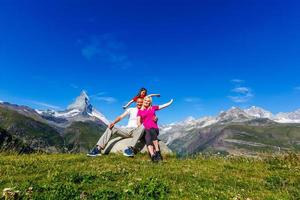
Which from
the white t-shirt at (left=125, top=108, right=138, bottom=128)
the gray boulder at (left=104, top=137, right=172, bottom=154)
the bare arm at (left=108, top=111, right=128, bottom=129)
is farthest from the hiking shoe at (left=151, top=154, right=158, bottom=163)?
the white t-shirt at (left=125, top=108, right=138, bottom=128)

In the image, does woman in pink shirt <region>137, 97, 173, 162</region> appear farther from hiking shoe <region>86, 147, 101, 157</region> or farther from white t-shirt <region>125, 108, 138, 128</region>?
hiking shoe <region>86, 147, 101, 157</region>

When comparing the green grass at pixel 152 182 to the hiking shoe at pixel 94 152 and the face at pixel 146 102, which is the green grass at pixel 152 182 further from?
the face at pixel 146 102

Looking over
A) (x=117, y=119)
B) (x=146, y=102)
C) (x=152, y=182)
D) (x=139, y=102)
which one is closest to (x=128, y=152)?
(x=117, y=119)

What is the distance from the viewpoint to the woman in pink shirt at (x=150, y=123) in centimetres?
1912

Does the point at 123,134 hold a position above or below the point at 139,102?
below

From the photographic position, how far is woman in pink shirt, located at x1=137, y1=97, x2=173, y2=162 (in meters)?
19.1

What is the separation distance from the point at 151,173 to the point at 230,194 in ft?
13.7

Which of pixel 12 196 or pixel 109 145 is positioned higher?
pixel 109 145

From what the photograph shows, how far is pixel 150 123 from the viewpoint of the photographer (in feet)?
65.9

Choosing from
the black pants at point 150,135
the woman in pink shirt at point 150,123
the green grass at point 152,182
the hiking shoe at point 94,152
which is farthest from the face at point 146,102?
the green grass at point 152,182

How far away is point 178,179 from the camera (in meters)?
Result: 12.3

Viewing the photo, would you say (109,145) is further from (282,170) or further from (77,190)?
(77,190)

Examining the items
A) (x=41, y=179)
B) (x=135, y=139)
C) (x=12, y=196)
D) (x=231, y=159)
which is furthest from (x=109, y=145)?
(x=12, y=196)

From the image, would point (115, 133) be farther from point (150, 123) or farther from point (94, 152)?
point (150, 123)
